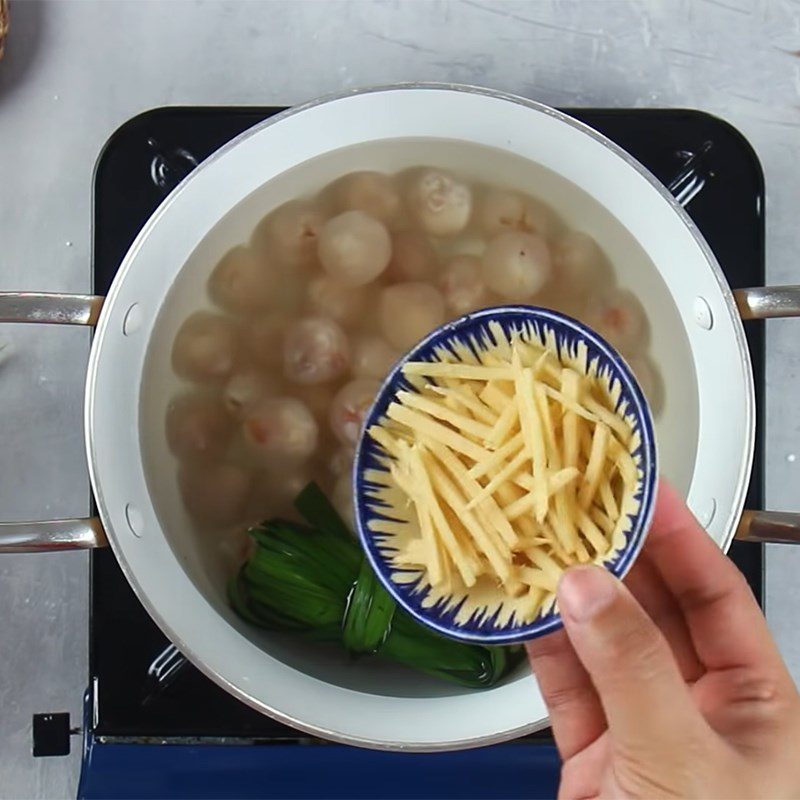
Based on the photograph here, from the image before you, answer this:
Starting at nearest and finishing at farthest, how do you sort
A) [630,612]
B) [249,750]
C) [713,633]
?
[630,612], [713,633], [249,750]

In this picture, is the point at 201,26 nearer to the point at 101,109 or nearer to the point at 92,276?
the point at 101,109

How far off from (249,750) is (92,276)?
357 mm

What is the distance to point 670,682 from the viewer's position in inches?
17.2

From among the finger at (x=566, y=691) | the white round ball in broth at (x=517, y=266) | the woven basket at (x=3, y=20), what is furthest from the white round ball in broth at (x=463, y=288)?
the woven basket at (x=3, y=20)

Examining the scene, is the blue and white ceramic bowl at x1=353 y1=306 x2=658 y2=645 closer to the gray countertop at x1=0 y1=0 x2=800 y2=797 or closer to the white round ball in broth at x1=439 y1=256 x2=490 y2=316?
the white round ball in broth at x1=439 y1=256 x2=490 y2=316

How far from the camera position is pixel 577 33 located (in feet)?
2.48

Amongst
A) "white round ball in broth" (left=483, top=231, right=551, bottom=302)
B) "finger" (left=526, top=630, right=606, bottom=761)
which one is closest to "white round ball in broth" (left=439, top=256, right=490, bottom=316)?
"white round ball in broth" (left=483, top=231, right=551, bottom=302)

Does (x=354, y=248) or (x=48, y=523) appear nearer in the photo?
(x=48, y=523)

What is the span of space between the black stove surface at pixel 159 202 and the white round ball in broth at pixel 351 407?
0.19 meters

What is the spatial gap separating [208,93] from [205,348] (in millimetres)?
216

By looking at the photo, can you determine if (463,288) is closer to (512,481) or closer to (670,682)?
(512,481)

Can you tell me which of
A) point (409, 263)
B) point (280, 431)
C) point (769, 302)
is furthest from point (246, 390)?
point (769, 302)

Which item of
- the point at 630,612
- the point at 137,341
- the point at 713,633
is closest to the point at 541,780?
the point at 713,633

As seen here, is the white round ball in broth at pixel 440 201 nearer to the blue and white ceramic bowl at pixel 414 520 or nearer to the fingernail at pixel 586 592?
the blue and white ceramic bowl at pixel 414 520
